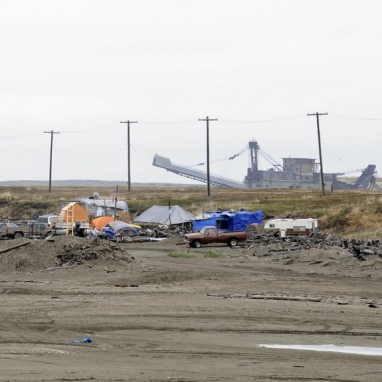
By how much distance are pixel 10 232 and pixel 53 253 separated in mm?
23525

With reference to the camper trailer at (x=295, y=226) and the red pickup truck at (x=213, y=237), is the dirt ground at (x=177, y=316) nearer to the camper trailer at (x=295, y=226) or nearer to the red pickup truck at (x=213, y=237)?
the red pickup truck at (x=213, y=237)

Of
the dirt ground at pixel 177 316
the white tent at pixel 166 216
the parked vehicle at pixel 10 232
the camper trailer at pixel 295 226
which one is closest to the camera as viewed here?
the dirt ground at pixel 177 316

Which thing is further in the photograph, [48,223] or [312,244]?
[48,223]

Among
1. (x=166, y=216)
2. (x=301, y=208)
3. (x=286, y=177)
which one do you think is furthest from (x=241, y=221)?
(x=286, y=177)

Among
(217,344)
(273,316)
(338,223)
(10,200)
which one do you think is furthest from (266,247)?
(10,200)

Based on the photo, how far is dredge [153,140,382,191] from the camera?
176 meters

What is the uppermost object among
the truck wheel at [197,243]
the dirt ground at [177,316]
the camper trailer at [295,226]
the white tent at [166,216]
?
the white tent at [166,216]

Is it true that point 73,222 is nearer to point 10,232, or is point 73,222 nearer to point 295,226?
point 10,232

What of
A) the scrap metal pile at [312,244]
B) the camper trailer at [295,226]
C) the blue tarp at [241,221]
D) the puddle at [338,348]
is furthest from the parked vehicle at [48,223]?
the puddle at [338,348]

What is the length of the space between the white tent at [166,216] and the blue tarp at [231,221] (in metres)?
5.18

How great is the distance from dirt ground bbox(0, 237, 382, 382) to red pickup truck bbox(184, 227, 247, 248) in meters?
13.9

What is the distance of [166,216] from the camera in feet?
226

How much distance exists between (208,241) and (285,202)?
1123 inches

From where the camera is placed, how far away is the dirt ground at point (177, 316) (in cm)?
1356
